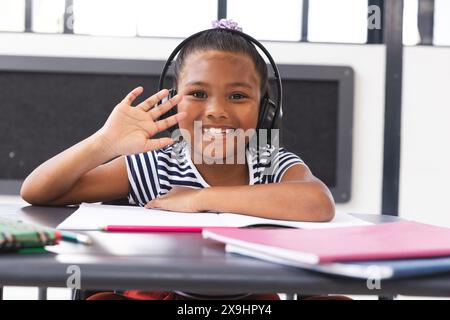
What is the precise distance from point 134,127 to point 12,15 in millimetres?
1849

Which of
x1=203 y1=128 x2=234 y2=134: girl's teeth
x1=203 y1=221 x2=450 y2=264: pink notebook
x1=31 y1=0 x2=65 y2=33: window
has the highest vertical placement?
x1=31 y1=0 x2=65 y2=33: window

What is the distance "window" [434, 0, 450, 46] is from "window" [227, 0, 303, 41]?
59 cm

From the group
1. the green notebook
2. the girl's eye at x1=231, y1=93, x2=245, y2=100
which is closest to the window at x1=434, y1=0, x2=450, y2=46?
the girl's eye at x1=231, y1=93, x2=245, y2=100

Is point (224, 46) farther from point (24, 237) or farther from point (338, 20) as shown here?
point (338, 20)

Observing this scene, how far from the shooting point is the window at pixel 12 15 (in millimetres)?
2521

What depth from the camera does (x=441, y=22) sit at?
2.62 meters

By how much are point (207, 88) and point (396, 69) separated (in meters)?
1.54

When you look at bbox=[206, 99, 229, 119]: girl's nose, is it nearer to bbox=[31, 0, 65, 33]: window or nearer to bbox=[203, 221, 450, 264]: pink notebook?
bbox=[203, 221, 450, 264]: pink notebook

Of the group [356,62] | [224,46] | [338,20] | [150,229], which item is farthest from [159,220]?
[338,20]

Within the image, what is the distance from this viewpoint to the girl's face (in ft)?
3.78

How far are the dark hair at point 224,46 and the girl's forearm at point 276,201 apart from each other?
1.29 feet
